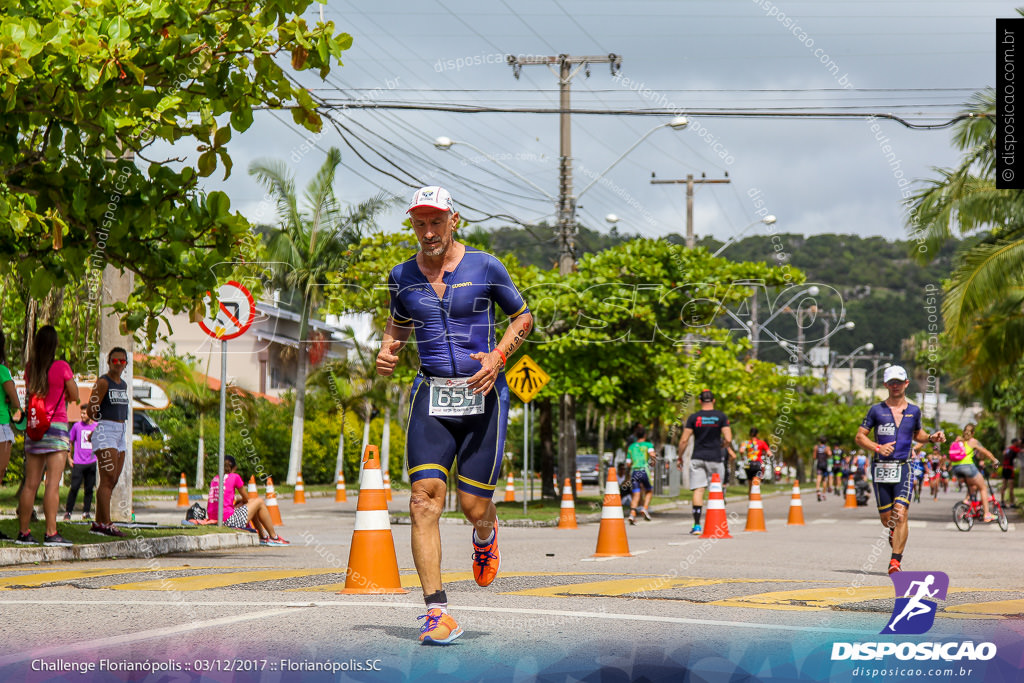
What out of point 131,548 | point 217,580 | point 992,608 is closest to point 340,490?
point 131,548

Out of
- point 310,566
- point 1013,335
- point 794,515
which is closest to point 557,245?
point 794,515

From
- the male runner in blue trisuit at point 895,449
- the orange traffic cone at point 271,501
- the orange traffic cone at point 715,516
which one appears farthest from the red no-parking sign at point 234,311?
the orange traffic cone at point 715,516

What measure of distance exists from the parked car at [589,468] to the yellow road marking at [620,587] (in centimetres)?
5073

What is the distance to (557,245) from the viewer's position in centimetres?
2633

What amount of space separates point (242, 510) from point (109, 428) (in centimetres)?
307

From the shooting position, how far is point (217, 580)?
29.5 feet

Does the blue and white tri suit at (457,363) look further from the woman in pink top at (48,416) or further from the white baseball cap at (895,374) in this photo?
the woman in pink top at (48,416)

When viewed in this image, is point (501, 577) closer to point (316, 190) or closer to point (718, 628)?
point (718, 628)

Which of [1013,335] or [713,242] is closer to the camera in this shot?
[1013,335]

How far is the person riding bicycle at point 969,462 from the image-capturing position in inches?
868

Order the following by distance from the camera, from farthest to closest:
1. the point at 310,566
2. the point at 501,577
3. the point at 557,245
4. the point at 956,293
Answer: the point at 557,245 < the point at 956,293 < the point at 310,566 < the point at 501,577

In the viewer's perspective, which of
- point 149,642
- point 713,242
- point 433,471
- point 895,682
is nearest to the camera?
point 895,682

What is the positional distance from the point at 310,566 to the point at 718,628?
5.50 m

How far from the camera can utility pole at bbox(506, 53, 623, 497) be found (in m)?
26.2
